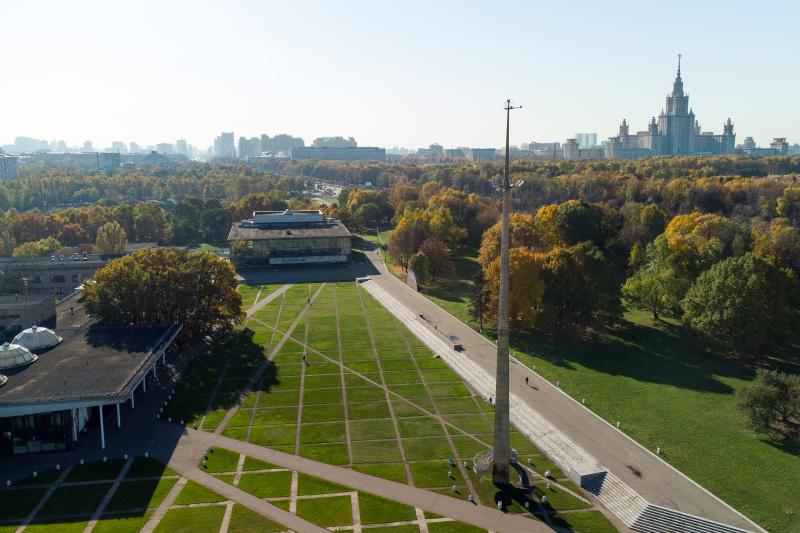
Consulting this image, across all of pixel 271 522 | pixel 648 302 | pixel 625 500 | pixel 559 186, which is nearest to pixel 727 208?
pixel 559 186

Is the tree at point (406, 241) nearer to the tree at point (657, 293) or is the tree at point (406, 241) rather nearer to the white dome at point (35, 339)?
the tree at point (657, 293)

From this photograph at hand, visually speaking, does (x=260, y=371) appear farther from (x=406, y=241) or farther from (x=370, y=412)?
(x=406, y=241)

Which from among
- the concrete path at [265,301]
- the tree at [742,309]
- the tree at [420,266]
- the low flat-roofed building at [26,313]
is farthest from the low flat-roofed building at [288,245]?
the tree at [742,309]

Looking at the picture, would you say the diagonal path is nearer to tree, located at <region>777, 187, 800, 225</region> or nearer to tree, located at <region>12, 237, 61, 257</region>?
tree, located at <region>12, 237, 61, 257</region>

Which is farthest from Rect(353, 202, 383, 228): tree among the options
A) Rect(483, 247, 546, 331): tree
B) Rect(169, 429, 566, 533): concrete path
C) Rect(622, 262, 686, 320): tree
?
Rect(169, 429, 566, 533): concrete path

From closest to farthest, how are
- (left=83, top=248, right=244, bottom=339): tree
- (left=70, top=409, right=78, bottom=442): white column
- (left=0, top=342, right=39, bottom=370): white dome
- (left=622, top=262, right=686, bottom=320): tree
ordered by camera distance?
(left=70, top=409, right=78, bottom=442): white column → (left=0, top=342, right=39, bottom=370): white dome → (left=83, top=248, right=244, bottom=339): tree → (left=622, top=262, right=686, bottom=320): tree

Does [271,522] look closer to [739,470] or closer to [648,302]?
[739,470]
